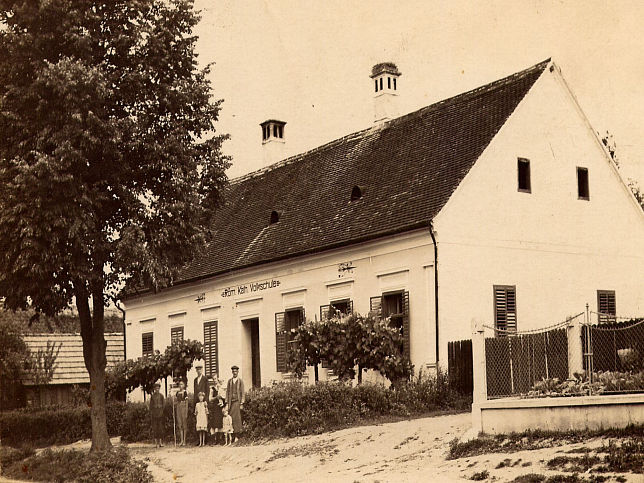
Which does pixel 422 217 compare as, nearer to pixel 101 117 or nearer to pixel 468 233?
pixel 468 233

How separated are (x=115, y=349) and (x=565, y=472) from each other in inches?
1260

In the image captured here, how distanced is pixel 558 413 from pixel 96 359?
11.4m

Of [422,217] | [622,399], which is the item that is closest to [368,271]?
[422,217]

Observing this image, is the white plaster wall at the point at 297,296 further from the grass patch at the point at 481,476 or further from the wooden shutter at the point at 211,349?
the grass patch at the point at 481,476

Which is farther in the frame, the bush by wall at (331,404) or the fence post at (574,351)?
the bush by wall at (331,404)

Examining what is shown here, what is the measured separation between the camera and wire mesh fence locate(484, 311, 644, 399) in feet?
51.1

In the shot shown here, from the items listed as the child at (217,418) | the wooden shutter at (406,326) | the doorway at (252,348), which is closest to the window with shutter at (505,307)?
the wooden shutter at (406,326)

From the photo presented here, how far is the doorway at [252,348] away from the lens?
1233 inches

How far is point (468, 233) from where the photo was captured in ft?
80.1

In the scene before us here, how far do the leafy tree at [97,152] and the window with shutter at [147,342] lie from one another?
14.4m

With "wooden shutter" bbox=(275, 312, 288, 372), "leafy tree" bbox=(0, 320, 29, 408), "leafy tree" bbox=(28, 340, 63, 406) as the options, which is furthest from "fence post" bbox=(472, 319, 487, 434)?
"leafy tree" bbox=(28, 340, 63, 406)

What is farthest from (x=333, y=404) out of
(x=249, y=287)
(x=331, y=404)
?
(x=249, y=287)

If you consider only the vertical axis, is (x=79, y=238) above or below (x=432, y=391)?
above

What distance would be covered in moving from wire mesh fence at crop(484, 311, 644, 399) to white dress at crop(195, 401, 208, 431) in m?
8.02
